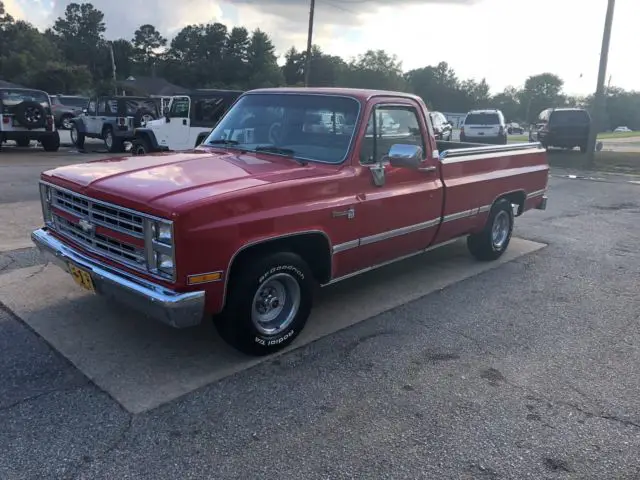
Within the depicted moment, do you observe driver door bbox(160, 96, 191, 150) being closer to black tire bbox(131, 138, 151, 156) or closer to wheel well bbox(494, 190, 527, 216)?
black tire bbox(131, 138, 151, 156)

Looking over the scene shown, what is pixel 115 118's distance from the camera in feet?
62.0

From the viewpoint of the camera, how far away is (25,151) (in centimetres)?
1795

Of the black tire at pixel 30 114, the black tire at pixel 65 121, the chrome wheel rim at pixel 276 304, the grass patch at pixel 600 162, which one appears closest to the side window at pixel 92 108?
the black tire at pixel 30 114

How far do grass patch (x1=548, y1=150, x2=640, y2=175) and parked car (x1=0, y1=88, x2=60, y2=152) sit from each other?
55.7ft

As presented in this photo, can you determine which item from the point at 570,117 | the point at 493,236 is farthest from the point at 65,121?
the point at 493,236

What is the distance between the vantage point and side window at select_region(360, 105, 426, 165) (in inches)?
185

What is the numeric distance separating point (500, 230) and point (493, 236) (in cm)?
25

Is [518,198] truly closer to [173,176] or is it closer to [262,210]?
[262,210]

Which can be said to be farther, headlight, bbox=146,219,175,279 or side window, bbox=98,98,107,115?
side window, bbox=98,98,107,115

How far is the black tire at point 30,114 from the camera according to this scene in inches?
667

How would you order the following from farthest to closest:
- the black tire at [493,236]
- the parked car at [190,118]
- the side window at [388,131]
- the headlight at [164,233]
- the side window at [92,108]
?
the side window at [92,108] < the parked car at [190,118] < the black tire at [493,236] < the side window at [388,131] < the headlight at [164,233]

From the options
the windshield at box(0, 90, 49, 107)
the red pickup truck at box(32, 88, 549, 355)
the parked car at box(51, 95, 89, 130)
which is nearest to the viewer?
the red pickup truck at box(32, 88, 549, 355)

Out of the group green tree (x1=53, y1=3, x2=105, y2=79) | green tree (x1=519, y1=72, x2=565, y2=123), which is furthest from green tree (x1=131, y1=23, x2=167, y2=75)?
green tree (x1=519, y1=72, x2=565, y2=123)

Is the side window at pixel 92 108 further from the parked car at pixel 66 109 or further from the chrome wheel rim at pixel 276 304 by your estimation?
the chrome wheel rim at pixel 276 304
